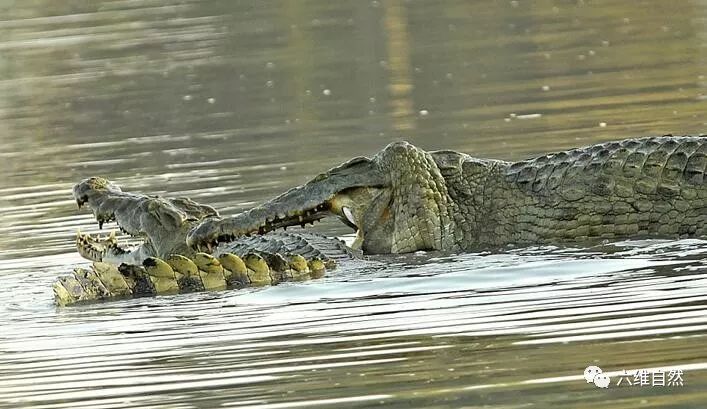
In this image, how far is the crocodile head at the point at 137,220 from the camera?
9.54 meters

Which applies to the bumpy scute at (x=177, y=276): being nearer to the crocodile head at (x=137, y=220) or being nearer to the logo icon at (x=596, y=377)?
the crocodile head at (x=137, y=220)

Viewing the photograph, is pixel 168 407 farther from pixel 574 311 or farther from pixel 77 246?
pixel 77 246

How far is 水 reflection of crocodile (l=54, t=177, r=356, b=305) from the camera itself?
838 cm

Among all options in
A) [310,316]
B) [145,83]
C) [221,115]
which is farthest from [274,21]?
[310,316]

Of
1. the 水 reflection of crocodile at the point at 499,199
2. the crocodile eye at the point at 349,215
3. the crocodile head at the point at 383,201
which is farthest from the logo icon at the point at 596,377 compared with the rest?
the crocodile eye at the point at 349,215

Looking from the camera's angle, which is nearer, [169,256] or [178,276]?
[178,276]

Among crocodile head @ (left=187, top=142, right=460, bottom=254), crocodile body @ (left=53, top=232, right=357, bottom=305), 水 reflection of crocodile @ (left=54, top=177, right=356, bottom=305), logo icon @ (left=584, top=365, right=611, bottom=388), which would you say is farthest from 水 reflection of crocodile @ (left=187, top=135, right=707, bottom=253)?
logo icon @ (left=584, top=365, right=611, bottom=388)

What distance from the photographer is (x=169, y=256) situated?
9117 mm

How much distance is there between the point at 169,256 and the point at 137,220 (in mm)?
595

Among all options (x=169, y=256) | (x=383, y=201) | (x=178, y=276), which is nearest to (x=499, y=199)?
(x=383, y=201)

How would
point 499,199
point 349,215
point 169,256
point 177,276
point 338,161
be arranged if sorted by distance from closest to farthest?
point 177,276
point 169,256
point 499,199
point 349,215
point 338,161

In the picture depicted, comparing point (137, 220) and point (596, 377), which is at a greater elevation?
point (596, 377)

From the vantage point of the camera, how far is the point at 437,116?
14.8 m

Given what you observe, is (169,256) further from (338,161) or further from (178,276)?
(338,161)
